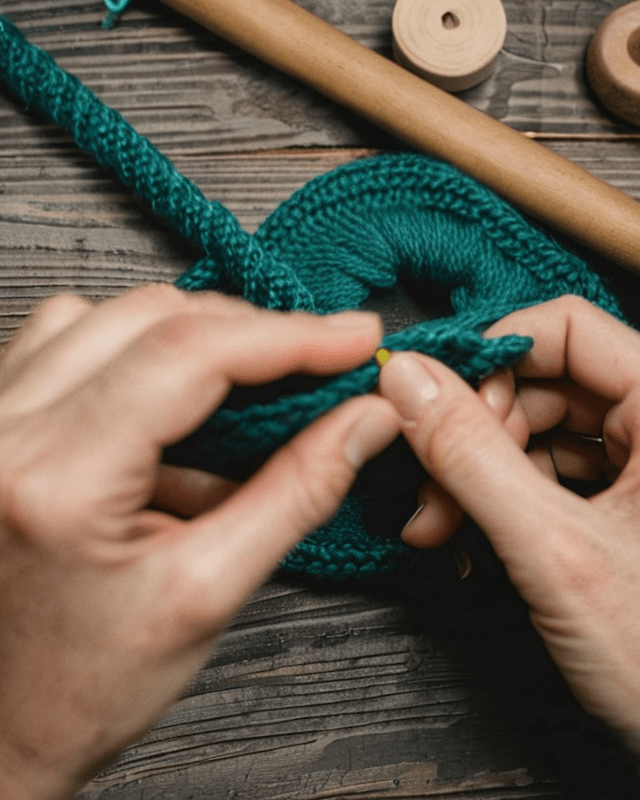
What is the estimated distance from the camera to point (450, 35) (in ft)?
2.75

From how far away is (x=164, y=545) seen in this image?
511mm

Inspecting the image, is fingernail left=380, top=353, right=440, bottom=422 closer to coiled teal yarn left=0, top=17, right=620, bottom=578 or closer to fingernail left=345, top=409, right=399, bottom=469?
fingernail left=345, top=409, right=399, bottom=469

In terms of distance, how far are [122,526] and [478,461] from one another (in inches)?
11.3

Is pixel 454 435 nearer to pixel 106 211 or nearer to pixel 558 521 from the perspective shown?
pixel 558 521

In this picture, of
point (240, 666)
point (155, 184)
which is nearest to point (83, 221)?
point (155, 184)

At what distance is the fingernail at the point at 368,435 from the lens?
58cm

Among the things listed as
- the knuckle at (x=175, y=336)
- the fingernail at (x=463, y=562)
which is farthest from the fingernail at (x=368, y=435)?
the fingernail at (x=463, y=562)

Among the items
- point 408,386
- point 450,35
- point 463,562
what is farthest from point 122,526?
point 450,35

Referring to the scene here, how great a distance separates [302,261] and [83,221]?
0.28m

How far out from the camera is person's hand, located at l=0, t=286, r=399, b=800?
0.50 meters

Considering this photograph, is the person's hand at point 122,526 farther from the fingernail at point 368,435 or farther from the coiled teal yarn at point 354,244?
the coiled teal yarn at point 354,244

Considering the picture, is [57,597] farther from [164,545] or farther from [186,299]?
[186,299]

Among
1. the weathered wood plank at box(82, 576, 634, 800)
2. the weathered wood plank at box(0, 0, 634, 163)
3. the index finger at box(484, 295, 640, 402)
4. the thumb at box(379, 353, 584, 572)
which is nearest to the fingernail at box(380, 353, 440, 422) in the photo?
the thumb at box(379, 353, 584, 572)

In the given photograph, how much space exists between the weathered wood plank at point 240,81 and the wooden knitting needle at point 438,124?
55mm
